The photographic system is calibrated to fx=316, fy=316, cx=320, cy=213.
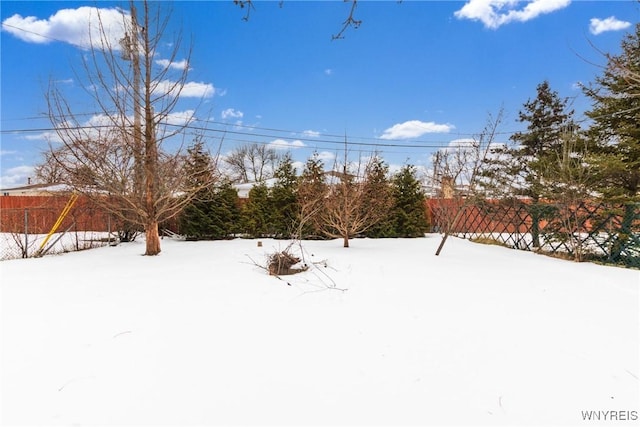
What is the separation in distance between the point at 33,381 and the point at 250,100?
11.0 meters

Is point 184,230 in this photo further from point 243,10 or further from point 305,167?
point 243,10

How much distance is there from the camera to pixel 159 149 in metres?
7.16

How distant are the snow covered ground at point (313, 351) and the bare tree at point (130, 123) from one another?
2.74 m

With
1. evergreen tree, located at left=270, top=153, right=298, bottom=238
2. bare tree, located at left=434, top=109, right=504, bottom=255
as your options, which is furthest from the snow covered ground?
evergreen tree, located at left=270, top=153, right=298, bottom=238

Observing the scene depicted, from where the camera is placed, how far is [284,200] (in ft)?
38.7

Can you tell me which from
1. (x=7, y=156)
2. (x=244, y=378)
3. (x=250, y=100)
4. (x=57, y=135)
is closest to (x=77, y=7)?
(x=57, y=135)

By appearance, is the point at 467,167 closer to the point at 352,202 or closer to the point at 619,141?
the point at 352,202

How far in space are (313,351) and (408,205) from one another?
1042 cm

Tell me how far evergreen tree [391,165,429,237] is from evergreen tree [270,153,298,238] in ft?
12.6

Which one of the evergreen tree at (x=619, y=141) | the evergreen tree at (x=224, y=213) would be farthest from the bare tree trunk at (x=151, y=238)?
the evergreen tree at (x=619, y=141)

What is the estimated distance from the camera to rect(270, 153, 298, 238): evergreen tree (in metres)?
11.7

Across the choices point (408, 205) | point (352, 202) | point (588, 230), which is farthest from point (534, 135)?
point (352, 202)

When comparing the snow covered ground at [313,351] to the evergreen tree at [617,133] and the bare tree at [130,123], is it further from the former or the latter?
the evergreen tree at [617,133]

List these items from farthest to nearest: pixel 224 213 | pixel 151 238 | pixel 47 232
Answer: pixel 224 213 → pixel 47 232 → pixel 151 238
